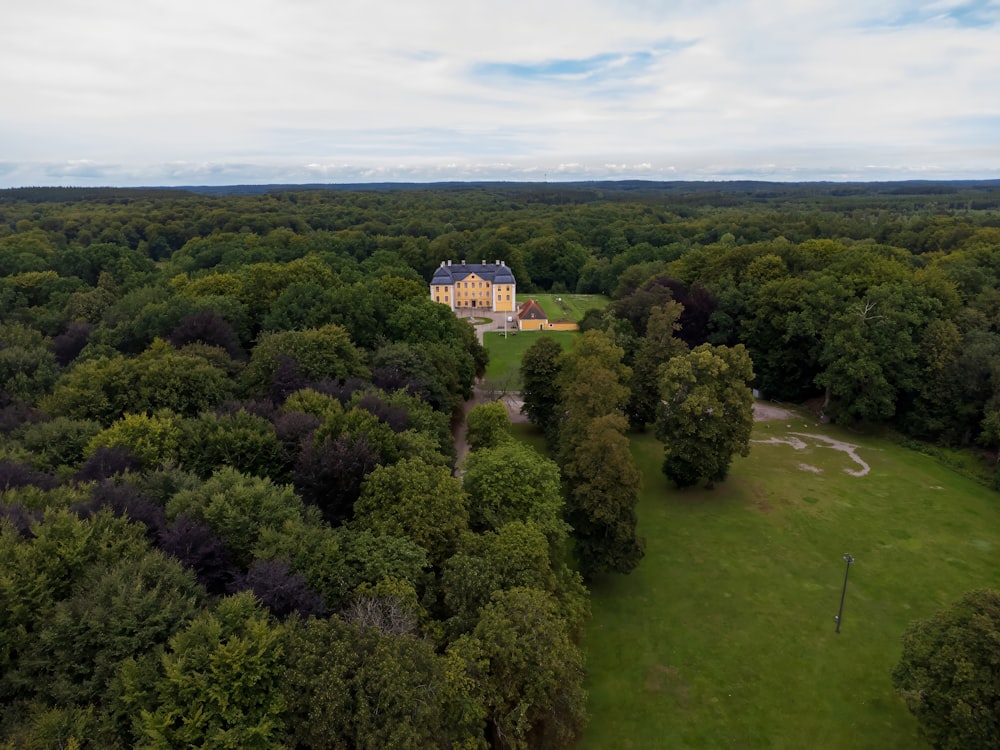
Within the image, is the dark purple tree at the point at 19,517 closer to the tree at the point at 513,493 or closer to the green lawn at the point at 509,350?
the tree at the point at 513,493

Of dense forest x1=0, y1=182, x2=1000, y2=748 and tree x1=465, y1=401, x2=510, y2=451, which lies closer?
dense forest x1=0, y1=182, x2=1000, y2=748

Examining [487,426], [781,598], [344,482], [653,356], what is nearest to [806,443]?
[653,356]

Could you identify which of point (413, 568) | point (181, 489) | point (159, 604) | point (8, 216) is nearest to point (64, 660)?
point (159, 604)

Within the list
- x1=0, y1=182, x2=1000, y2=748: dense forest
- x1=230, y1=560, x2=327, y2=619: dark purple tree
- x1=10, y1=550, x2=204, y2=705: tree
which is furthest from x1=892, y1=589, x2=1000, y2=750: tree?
x1=10, y1=550, x2=204, y2=705: tree

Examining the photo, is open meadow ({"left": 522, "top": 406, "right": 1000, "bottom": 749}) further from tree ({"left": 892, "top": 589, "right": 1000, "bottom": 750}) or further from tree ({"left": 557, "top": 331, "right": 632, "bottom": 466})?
tree ({"left": 557, "top": 331, "right": 632, "bottom": 466})

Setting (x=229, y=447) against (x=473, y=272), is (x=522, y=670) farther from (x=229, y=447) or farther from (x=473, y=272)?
(x=473, y=272)

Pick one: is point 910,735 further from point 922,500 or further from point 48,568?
point 48,568
